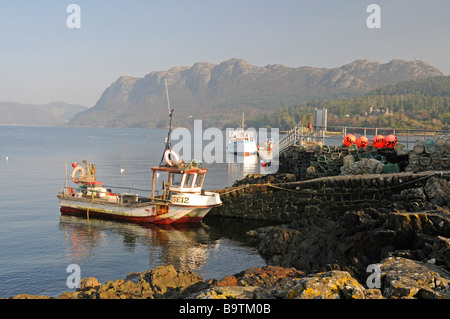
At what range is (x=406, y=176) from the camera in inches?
968

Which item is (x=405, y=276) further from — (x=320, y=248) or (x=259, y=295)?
(x=320, y=248)

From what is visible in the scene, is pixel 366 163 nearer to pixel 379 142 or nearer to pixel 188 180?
pixel 379 142

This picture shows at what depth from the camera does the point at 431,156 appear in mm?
27594

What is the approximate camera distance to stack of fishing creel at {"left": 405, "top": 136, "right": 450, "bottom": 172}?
2716 centimetres

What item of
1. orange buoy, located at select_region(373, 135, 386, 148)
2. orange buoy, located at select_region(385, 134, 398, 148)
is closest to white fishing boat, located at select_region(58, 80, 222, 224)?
orange buoy, located at select_region(373, 135, 386, 148)

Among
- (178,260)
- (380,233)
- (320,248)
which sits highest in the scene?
(380,233)

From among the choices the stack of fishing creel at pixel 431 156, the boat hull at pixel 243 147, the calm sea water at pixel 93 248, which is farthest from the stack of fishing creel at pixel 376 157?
the boat hull at pixel 243 147

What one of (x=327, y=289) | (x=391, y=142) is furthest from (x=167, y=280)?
(x=391, y=142)

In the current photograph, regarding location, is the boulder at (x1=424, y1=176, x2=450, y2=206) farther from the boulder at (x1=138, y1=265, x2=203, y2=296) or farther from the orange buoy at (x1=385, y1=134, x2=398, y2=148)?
the boulder at (x1=138, y1=265, x2=203, y2=296)

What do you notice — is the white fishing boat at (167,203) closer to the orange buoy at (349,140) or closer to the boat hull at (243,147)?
the orange buoy at (349,140)

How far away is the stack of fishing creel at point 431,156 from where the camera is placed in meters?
27.2
